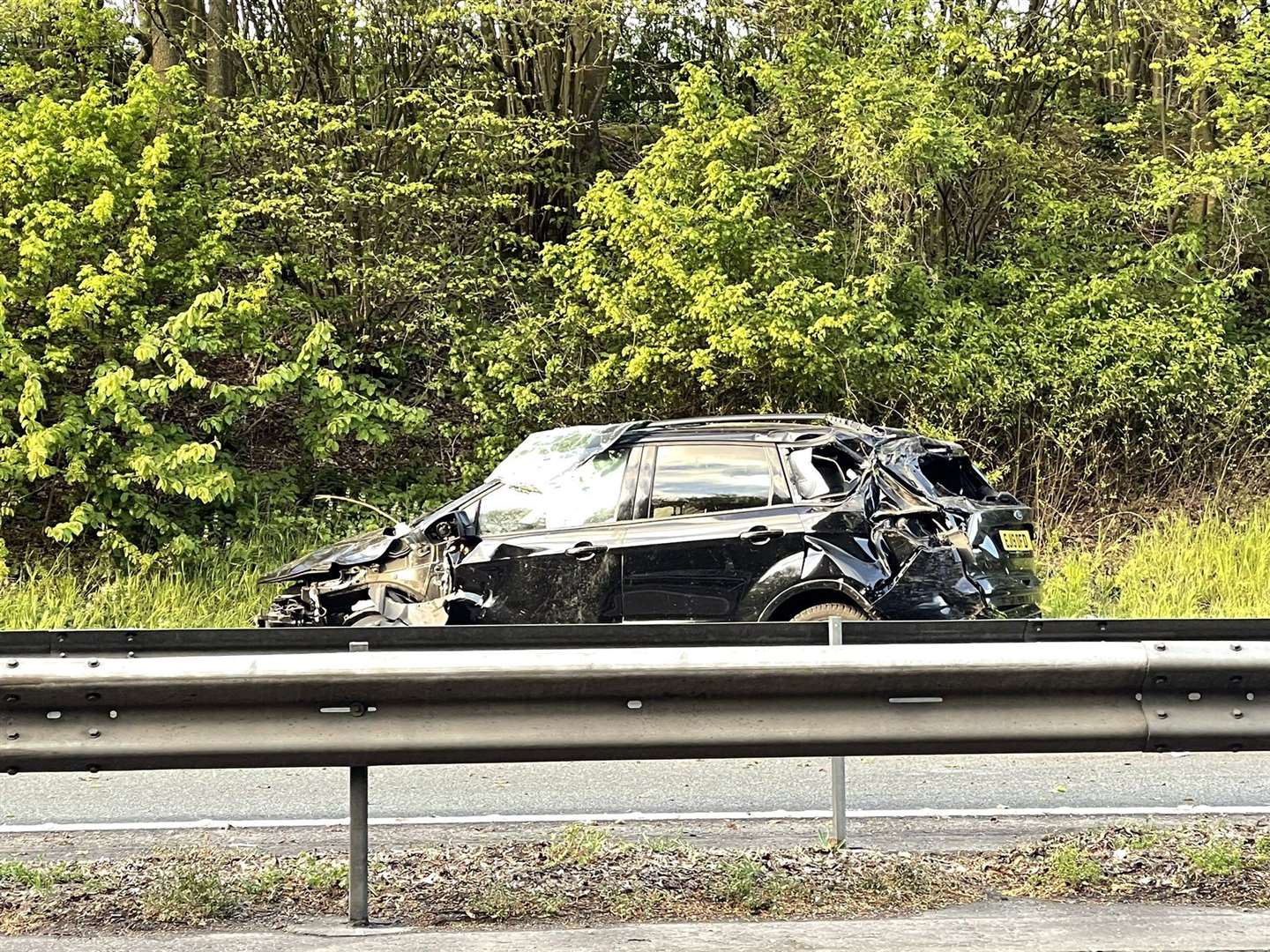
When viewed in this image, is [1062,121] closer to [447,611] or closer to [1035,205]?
[1035,205]

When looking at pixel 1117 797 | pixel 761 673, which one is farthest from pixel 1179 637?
pixel 761 673

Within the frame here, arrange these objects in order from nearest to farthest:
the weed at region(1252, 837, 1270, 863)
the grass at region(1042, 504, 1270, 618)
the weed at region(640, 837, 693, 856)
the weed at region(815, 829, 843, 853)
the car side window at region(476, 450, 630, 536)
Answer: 1. the weed at region(1252, 837, 1270, 863)
2. the weed at region(640, 837, 693, 856)
3. the weed at region(815, 829, 843, 853)
4. the car side window at region(476, 450, 630, 536)
5. the grass at region(1042, 504, 1270, 618)

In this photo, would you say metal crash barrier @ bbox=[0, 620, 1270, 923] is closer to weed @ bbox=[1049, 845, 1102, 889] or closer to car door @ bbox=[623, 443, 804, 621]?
→ weed @ bbox=[1049, 845, 1102, 889]

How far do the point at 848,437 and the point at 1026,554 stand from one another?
141 centimetres

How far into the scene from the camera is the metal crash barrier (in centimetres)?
400

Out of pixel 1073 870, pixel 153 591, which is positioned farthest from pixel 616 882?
pixel 153 591

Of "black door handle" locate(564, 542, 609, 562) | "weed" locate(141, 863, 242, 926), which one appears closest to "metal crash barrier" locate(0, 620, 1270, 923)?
"weed" locate(141, 863, 242, 926)

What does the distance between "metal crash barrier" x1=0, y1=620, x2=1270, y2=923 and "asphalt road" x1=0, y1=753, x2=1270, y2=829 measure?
6.89 ft

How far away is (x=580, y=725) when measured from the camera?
4.07 m

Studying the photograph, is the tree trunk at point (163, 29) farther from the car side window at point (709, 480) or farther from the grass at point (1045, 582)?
the car side window at point (709, 480)

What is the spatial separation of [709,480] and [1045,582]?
5.10 meters

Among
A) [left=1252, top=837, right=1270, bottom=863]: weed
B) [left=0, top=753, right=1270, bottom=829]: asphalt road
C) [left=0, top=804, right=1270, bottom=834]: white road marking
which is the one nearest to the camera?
[left=1252, top=837, right=1270, bottom=863]: weed

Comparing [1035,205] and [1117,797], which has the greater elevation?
[1035,205]

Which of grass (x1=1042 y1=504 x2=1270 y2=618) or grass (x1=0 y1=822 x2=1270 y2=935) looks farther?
grass (x1=1042 y1=504 x2=1270 y2=618)
